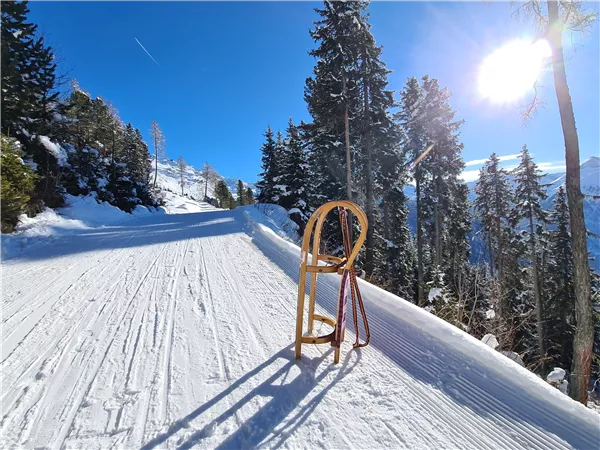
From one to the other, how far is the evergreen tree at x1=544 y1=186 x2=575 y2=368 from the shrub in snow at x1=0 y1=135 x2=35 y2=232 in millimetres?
23504

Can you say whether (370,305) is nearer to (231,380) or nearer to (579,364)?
(231,380)

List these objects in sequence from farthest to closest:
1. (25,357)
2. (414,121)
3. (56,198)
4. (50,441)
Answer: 1. (414,121)
2. (56,198)
3. (25,357)
4. (50,441)

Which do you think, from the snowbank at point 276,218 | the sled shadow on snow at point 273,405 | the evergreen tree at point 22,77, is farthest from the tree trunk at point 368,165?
the evergreen tree at point 22,77

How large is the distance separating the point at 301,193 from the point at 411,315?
1624 centimetres

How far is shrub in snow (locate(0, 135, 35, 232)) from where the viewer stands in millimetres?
7532

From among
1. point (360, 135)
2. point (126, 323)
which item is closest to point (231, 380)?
point (126, 323)

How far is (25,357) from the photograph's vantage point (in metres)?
2.91

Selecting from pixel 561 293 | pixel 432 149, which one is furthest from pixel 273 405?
pixel 561 293

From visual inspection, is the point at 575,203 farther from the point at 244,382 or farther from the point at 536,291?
the point at 536,291

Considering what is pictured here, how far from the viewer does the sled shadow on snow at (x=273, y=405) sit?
77.4 inches

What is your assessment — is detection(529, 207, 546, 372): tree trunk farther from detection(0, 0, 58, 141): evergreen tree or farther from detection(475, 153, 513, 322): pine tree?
detection(0, 0, 58, 141): evergreen tree

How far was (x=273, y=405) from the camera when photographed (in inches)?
90.8

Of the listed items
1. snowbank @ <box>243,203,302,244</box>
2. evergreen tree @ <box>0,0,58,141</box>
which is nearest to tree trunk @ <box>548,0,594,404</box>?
snowbank @ <box>243,203,302,244</box>

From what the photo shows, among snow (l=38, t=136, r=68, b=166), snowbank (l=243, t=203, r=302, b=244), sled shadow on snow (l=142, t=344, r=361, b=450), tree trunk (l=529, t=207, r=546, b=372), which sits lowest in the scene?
tree trunk (l=529, t=207, r=546, b=372)
